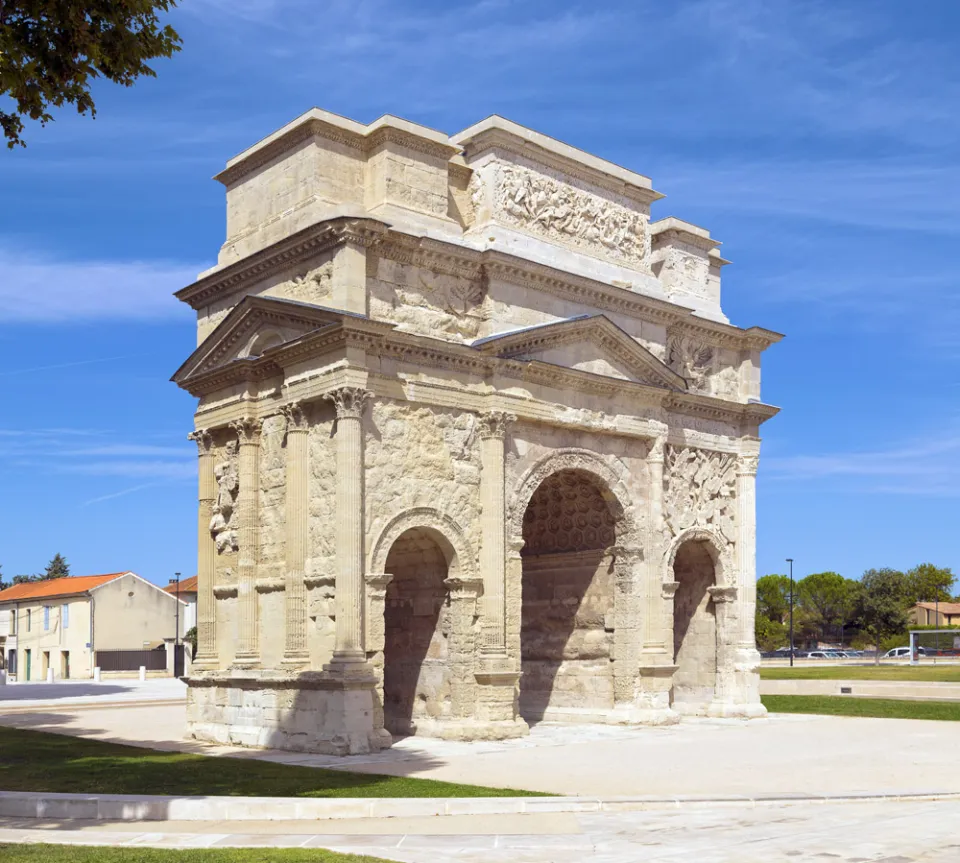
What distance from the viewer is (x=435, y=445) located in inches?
894

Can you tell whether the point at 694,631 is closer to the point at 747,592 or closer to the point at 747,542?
the point at 747,592

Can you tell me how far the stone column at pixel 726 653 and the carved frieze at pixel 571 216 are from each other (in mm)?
8260

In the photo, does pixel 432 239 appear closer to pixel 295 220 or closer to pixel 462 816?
pixel 295 220

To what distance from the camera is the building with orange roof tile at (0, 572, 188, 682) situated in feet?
202

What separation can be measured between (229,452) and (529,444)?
6080mm

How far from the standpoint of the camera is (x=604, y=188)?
2698 cm

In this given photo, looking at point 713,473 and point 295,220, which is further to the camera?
point 713,473

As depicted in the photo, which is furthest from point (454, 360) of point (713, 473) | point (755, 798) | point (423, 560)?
point (755, 798)

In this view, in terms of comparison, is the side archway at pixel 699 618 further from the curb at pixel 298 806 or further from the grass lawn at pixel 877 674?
the grass lawn at pixel 877 674

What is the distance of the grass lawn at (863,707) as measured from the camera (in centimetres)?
2895

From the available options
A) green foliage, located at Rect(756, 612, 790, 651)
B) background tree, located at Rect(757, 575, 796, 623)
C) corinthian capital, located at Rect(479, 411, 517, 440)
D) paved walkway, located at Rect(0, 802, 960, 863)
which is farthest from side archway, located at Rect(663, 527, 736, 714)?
background tree, located at Rect(757, 575, 796, 623)

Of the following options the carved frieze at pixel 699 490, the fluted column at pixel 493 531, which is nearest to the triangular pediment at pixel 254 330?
the fluted column at pixel 493 531

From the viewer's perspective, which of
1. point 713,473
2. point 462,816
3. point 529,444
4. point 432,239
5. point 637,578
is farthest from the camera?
point 713,473

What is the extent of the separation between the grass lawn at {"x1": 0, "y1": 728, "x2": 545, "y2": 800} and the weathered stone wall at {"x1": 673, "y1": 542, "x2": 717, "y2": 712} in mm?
13548
